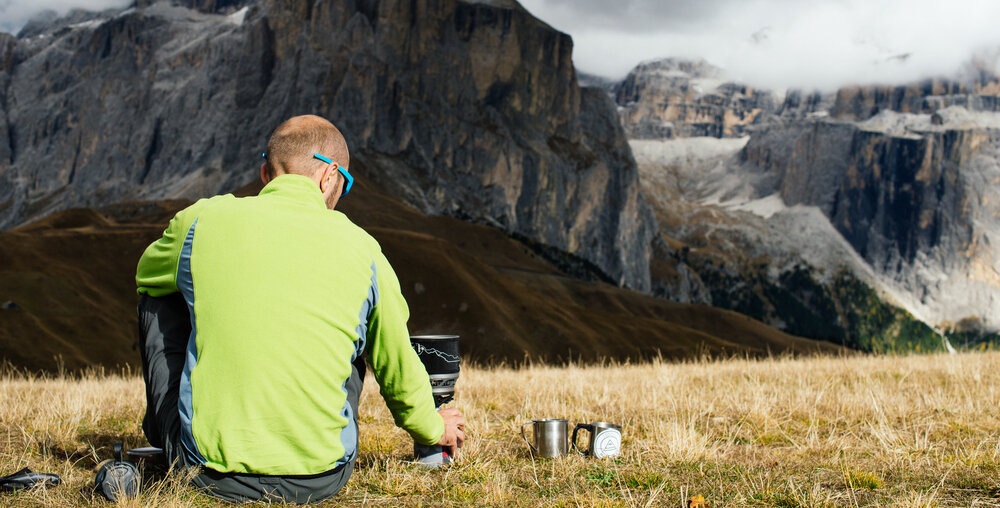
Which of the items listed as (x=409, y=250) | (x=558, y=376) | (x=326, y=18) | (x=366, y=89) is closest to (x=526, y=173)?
(x=366, y=89)

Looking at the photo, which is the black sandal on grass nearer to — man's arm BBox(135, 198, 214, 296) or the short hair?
man's arm BBox(135, 198, 214, 296)

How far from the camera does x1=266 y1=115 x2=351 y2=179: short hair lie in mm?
4832

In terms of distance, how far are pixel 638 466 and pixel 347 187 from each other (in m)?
2.87

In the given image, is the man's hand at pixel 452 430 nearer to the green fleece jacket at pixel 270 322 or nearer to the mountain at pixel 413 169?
the green fleece jacket at pixel 270 322

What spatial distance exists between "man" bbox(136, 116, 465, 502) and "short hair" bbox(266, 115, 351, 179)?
14 millimetres

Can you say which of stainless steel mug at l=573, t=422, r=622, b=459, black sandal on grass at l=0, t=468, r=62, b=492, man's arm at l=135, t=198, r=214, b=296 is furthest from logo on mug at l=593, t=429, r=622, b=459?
black sandal on grass at l=0, t=468, r=62, b=492

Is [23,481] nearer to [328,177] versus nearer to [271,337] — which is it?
[271,337]

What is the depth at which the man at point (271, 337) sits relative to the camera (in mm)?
4238

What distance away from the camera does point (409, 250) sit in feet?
349

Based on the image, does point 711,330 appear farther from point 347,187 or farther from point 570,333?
point 347,187

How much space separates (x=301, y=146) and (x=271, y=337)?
129cm

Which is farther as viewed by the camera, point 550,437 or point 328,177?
point 550,437

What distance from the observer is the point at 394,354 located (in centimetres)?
466

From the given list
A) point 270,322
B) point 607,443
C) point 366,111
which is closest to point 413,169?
point 366,111
